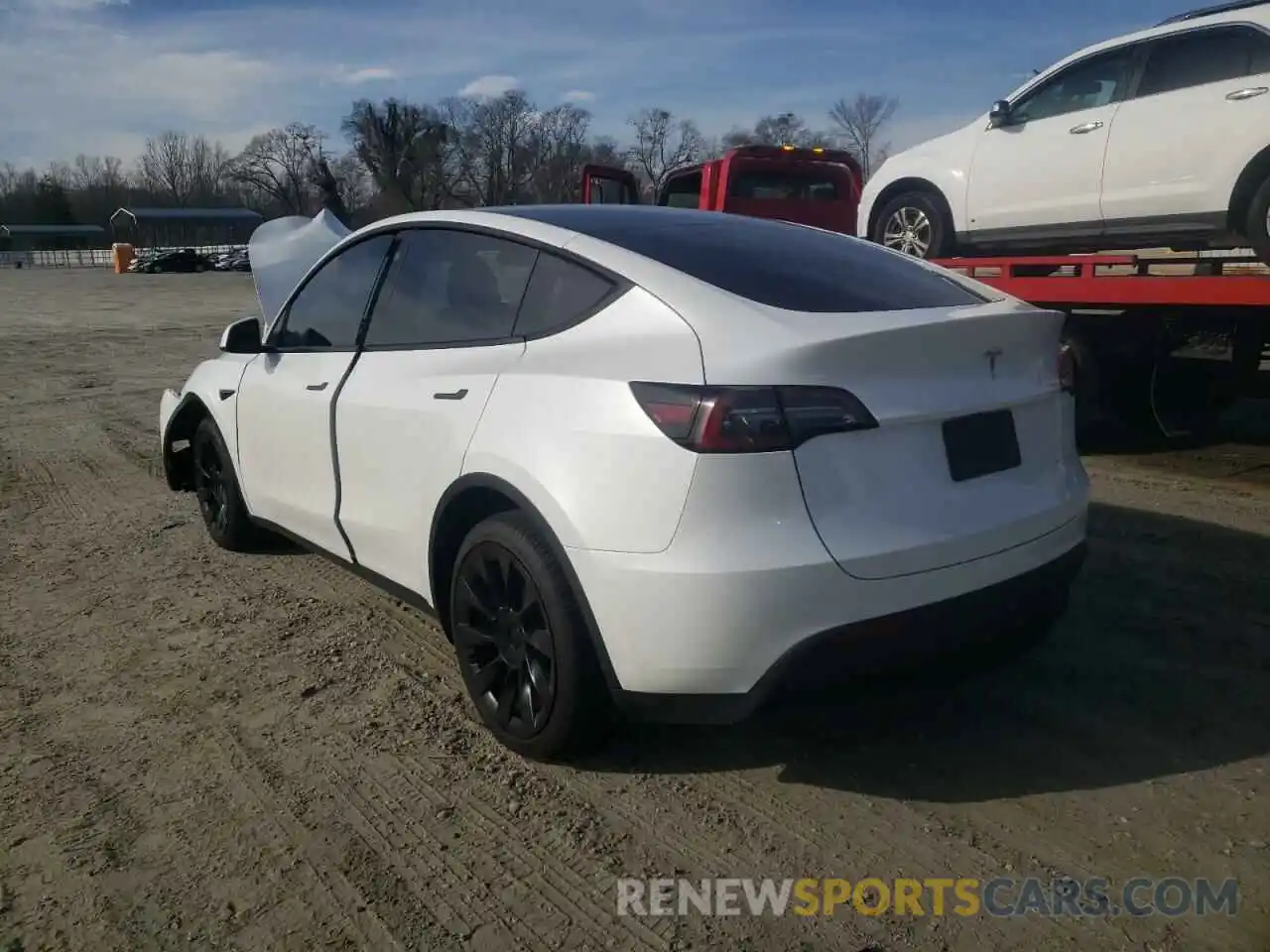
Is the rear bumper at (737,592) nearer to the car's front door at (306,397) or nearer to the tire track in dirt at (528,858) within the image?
the tire track in dirt at (528,858)

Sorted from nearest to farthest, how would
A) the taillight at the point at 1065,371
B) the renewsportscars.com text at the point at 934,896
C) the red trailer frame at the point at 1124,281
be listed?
the renewsportscars.com text at the point at 934,896, the taillight at the point at 1065,371, the red trailer frame at the point at 1124,281

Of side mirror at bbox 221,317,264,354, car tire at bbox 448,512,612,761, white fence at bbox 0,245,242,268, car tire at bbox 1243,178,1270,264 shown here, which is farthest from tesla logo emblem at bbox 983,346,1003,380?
white fence at bbox 0,245,242,268

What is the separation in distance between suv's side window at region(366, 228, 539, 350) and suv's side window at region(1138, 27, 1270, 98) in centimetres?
485

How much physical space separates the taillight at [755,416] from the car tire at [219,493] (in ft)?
10.2

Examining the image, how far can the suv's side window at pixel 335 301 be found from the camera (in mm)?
4121

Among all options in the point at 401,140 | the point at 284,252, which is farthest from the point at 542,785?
the point at 401,140

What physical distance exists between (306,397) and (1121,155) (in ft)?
16.9

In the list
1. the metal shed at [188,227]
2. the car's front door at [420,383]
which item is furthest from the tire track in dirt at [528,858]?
the metal shed at [188,227]

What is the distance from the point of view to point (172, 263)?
61.6m

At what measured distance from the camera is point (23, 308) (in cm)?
2780

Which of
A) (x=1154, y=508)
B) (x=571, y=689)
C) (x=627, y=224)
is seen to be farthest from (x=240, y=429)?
(x=1154, y=508)

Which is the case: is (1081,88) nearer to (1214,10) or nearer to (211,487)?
(1214,10)

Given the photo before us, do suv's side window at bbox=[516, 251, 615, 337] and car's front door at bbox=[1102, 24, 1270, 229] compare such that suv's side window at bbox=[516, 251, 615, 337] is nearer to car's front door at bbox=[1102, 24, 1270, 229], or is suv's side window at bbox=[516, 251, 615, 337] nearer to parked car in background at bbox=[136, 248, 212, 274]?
car's front door at bbox=[1102, 24, 1270, 229]

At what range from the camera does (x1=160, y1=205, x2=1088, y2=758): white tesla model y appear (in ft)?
8.55
